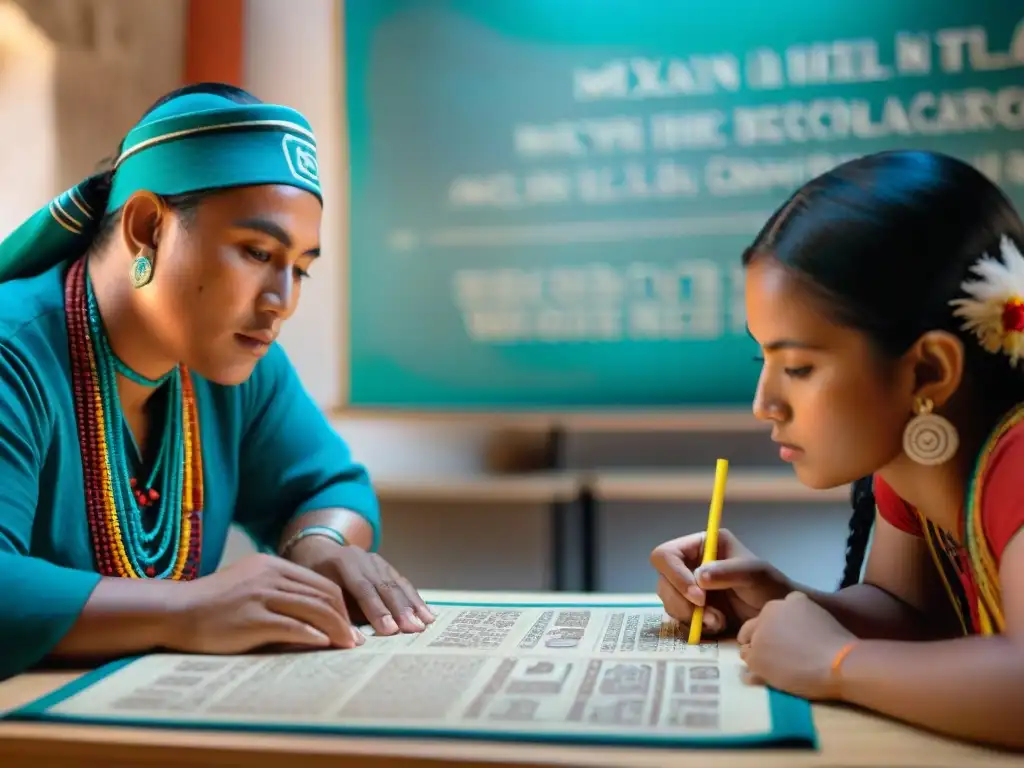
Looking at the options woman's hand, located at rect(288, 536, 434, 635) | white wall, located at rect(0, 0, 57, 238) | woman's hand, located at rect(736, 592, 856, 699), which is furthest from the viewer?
white wall, located at rect(0, 0, 57, 238)

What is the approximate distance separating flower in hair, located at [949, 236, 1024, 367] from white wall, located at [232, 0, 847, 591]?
1552 mm

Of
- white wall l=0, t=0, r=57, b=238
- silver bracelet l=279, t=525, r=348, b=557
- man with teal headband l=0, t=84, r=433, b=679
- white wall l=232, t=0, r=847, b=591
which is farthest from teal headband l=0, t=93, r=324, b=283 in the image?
white wall l=232, t=0, r=847, b=591

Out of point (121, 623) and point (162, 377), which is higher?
point (162, 377)

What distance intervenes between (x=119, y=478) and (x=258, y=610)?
338mm

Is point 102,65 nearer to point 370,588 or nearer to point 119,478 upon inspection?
point 119,478

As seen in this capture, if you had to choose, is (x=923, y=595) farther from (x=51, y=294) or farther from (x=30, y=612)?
(x=51, y=294)

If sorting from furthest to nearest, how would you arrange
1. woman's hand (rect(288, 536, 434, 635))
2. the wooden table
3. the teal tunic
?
woman's hand (rect(288, 536, 434, 635)) < the teal tunic < the wooden table

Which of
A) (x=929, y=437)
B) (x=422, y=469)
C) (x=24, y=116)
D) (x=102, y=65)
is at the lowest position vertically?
(x=422, y=469)

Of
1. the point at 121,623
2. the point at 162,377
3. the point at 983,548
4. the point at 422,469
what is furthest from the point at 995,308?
the point at 422,469

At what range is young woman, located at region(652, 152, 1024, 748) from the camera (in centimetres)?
70

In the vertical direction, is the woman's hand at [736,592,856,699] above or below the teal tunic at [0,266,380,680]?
below

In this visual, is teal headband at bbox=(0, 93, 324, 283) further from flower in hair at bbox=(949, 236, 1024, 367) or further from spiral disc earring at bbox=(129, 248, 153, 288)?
flower in hair at bbox=(949, 236, 1024, 367)

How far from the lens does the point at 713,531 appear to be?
3.07 feet

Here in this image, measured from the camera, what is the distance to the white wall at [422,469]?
2.23 metres
